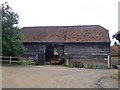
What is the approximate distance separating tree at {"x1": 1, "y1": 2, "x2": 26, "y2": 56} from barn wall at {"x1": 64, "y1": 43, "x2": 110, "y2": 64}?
8892mm

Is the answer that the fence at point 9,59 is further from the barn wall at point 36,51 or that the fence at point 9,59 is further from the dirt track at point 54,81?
the dirt track at point 54,81

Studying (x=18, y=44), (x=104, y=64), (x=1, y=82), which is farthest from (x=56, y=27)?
(x=1, y=82)

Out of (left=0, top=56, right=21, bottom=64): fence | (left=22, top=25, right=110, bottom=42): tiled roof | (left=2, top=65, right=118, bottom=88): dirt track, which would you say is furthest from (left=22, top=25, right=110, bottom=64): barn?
(left=2, top=65, right=118, bottom=88): dirt track

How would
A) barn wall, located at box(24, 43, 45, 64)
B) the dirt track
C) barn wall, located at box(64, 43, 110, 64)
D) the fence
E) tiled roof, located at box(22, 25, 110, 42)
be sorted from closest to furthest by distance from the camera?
1. the dirt track
2. the fence
3. barn wall, located at box(64, 43, 110, 64)
4. tiled roof, located at box(22, 25, 110, 42)
5. barn wall, located at box(24, 43, 45, 64)

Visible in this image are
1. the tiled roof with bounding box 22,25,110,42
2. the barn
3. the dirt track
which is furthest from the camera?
the tiled roof with bounding box 22,25,110,42

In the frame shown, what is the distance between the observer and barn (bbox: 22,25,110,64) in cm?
3633

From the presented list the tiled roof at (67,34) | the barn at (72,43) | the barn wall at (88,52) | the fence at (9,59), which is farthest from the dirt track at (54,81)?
the tiled roof at (67,34)

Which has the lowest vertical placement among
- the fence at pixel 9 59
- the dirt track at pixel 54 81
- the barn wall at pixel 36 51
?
the dirt track at pixel 54 81

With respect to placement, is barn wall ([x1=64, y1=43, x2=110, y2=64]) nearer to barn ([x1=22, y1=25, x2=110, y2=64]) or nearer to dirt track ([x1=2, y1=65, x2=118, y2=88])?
barn ([x1=22, y1=25, x2=110, y2=64])

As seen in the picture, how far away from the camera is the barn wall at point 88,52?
36.0 meters

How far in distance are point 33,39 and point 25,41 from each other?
1.14 m

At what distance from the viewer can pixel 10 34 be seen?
29.8 m

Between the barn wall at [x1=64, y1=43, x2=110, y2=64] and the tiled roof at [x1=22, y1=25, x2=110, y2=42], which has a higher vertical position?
the tiled roof at [x1=22, y1=25, x2=110, y2=42]

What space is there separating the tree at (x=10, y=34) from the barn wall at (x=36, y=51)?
768 cm
